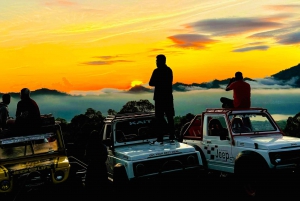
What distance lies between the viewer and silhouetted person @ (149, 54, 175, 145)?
37.7 feet

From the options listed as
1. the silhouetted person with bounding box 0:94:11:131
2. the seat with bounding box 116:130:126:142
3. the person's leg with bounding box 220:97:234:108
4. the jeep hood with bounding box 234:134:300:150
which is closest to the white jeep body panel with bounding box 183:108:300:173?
the jeep hood with bounding box 234:134:300:150

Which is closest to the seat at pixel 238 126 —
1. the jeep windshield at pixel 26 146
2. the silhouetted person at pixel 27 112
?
the jeep windshield at pixel 26 146

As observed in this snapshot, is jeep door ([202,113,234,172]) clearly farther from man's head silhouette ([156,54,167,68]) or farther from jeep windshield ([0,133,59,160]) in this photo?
jeep windshield ([0,133,59,160])

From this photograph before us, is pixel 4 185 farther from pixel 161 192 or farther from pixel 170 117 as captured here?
pixel 170 117

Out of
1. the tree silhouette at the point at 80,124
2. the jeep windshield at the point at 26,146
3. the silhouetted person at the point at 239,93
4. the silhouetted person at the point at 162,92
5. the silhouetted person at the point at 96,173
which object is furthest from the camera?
the tree silhouette at the point at 80,124

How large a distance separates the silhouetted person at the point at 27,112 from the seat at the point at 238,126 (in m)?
4.84

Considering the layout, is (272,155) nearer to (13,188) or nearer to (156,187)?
(156,187)

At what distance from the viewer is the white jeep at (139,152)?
10.0m

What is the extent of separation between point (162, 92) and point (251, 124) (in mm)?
2407

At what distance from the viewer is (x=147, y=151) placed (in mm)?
10461

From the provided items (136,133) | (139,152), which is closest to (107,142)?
(136,133)

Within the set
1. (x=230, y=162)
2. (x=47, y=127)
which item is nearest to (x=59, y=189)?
(x=47, y=127)

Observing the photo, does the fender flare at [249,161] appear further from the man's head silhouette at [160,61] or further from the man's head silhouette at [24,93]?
the man's head silhouette at [24,93]

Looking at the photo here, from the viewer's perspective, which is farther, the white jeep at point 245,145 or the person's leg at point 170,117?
the person's leg at point 170,117
